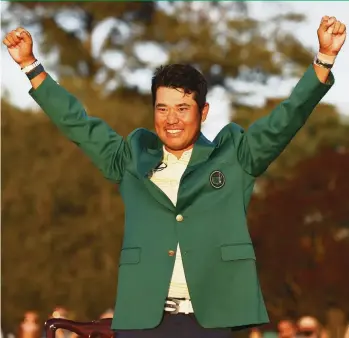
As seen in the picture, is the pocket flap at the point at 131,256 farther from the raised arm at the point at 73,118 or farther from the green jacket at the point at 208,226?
the raised arm at the point at 73,118

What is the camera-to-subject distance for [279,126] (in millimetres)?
3965

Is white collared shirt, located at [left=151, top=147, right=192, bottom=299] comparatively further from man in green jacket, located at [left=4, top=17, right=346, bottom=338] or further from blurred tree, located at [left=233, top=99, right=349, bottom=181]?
blurred tree, located at [left=233, top=99, right=349, bottom=181]

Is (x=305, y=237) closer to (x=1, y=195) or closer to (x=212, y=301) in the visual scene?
(x=1, y=195)

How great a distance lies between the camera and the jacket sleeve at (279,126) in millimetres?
3939

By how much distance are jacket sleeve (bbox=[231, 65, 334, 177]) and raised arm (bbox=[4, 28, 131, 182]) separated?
43 centimetres

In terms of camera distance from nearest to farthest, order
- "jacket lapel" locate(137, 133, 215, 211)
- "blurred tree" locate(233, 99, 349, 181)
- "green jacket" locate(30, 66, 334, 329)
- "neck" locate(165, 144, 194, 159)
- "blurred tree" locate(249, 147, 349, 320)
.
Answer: "green jacket" locate(30, 66, 334, 329) < "jacket lapel" locate(137, 133, 215, 211) < "neck" locate(165, 144, 194, 159) < "blurred tree" locate(249, 147, 349, 320) < "blurred tree" locate(233, 99, 349, 181)

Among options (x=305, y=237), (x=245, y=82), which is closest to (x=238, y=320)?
(x=305, y=237)

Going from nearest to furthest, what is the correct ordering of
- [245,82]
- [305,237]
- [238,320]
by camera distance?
[238,320]
[305,237]
[245,82]

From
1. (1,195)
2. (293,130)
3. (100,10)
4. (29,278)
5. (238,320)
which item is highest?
(100,10)

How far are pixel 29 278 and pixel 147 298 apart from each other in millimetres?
13319

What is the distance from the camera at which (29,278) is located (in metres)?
17.1

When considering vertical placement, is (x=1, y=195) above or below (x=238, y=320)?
above

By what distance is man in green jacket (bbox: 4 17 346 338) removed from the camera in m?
3.92

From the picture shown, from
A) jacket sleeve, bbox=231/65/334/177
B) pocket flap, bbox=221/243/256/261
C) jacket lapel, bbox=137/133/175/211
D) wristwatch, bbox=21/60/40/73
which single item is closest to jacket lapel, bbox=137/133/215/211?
jacket lapel, bbox=137/133/175/211
